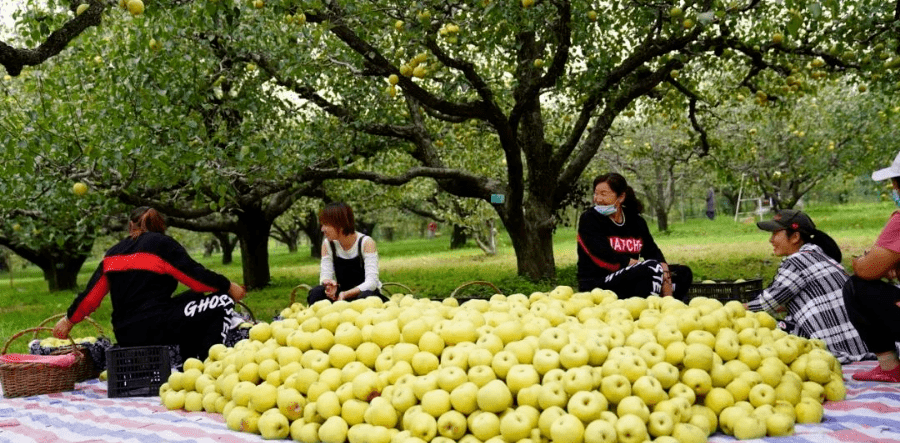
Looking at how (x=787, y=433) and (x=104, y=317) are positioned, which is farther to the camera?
(x=104, y=317)

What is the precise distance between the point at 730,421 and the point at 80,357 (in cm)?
501

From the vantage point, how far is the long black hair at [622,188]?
6.22m

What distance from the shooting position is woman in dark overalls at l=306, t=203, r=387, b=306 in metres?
6.59

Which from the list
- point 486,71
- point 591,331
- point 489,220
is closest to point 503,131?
point 486,71

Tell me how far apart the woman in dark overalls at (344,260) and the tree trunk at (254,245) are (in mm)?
9962

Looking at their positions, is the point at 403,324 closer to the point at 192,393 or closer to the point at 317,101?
Answer: the point at 192,393

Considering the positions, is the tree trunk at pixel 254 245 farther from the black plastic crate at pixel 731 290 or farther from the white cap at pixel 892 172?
the white cap at pixel 892 172

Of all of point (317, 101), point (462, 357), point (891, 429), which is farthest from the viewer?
point (317, 101)

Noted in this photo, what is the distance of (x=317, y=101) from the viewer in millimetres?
11883

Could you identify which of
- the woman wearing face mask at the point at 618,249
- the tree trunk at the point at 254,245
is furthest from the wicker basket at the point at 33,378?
the tree trunk at the point at 254,245

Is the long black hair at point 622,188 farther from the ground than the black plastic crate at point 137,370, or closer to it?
farther from the ground

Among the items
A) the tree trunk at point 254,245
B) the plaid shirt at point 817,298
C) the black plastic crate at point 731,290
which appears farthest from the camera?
the tree trunk at point 254,245

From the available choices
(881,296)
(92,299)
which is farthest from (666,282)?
(92,299)

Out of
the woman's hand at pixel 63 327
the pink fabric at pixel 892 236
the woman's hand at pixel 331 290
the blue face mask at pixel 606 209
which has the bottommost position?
the woman's hand at pixel 63 327
